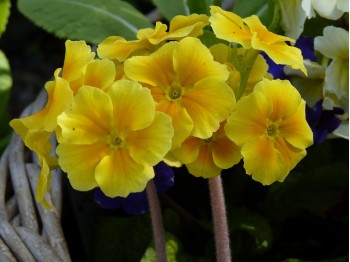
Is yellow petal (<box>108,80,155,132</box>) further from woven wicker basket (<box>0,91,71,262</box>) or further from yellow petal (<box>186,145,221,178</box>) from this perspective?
woven wicker basket (<box>0,91,71,262</box>)

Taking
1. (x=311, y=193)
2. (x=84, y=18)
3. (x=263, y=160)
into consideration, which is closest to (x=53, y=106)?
(x=263, y=160)

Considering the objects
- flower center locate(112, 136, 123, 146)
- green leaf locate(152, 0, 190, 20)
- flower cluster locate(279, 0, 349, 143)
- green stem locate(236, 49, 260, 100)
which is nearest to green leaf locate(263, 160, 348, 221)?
flower cluster locate(279, 0, 349, 143)

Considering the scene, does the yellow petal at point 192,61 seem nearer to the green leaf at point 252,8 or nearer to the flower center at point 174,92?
the flower center at point 174,92

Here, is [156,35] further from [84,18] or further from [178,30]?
[84,18]

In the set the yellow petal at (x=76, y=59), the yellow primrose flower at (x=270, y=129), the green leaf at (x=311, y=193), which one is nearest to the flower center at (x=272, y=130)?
the yellow primrose flower at (x=270, y=129)

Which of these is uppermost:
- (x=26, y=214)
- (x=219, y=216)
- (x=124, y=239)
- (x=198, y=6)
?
(x=198, y=6)
